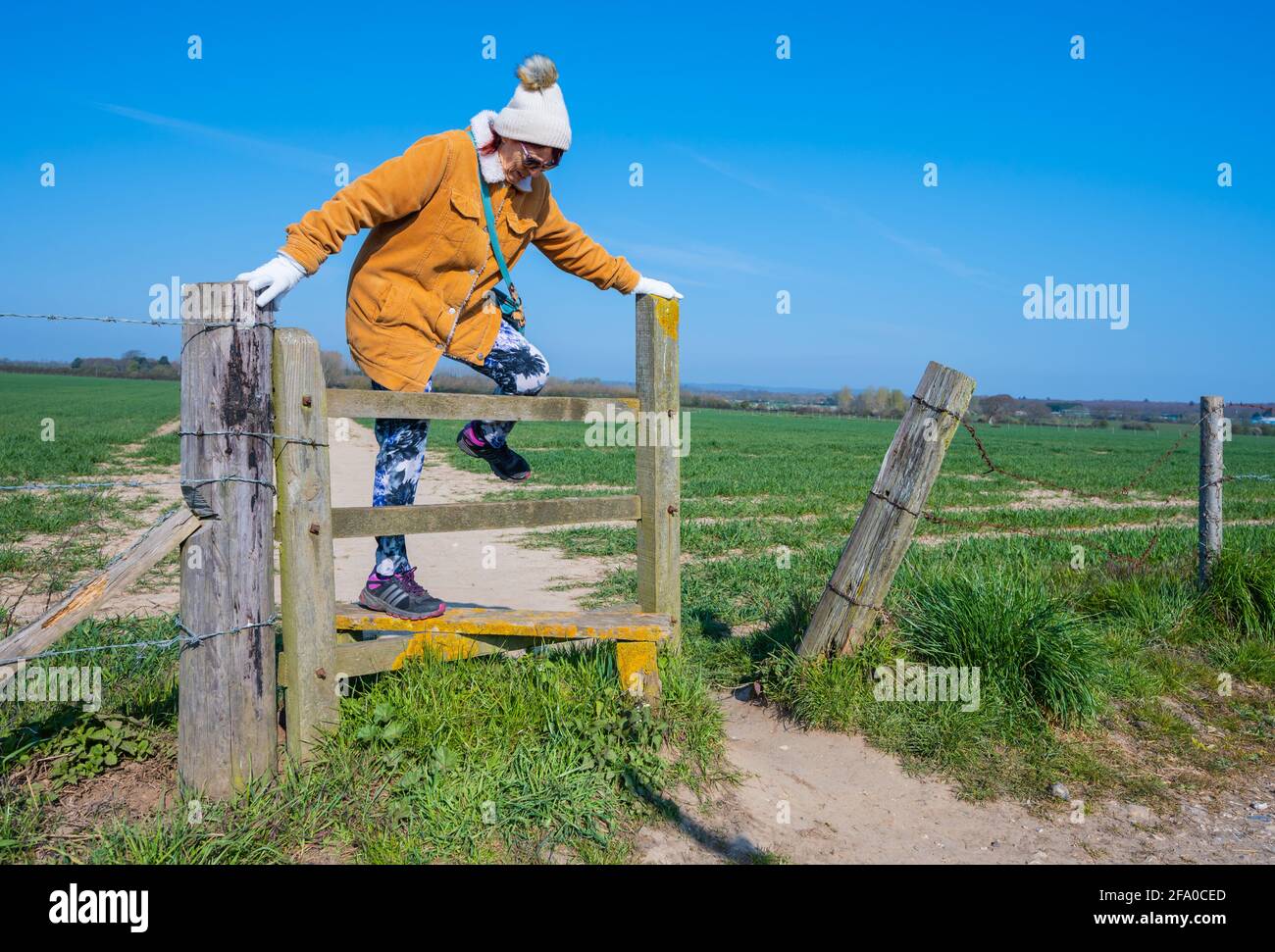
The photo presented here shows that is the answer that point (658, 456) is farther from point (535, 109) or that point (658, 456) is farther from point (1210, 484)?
point (1210, 484)

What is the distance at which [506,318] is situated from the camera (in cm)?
390

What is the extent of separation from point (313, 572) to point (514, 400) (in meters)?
1.02

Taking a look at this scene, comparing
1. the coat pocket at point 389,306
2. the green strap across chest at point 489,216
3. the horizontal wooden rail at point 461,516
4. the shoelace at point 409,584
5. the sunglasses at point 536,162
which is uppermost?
the sunglasses at point 536,162

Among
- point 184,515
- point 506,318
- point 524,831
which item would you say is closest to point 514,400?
point 506,318

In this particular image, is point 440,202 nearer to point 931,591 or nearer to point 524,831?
point 524,831

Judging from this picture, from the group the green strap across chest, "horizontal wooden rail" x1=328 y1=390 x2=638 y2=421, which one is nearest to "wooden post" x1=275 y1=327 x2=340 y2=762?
"horizontal wooden rail" x1=328 y1=390 x2=638 y2=421

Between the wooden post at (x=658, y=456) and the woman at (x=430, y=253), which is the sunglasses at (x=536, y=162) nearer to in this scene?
the woman at (x=430, y=253)

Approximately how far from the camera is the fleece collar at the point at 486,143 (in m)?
3.47

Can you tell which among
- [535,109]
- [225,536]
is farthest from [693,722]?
[535,109]

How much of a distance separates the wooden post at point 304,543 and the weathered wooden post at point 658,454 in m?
1.44

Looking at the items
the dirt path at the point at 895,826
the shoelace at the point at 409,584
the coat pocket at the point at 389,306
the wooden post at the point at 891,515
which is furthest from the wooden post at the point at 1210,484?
the coat pocket at the point at 389,306

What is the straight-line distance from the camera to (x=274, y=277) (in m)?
2.95

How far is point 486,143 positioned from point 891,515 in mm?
2443
